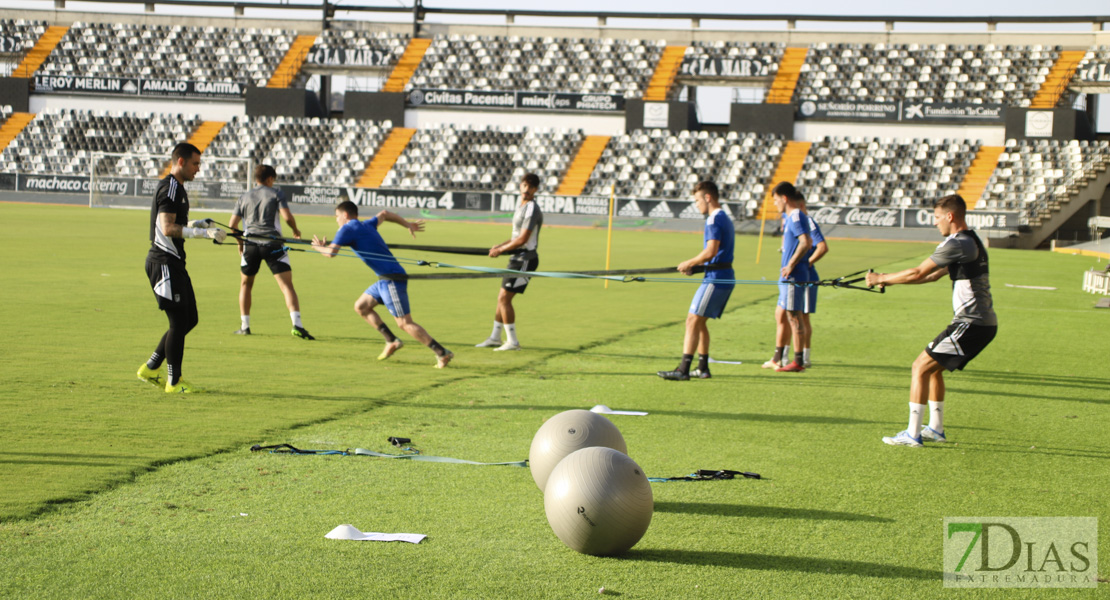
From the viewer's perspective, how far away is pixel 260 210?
12.5 m

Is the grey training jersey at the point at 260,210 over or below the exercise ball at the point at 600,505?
over

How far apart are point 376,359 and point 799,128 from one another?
45.5 meters

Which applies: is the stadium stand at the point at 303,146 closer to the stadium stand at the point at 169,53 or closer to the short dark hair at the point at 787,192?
the stadium stand at the point at 169,53

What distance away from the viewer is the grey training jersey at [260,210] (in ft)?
41.1

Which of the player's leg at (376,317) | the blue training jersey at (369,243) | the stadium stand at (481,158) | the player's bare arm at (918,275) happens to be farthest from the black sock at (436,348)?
the stadium stand at (481,158)

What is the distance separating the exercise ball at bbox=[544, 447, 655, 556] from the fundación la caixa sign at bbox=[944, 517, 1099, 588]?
1499 mm

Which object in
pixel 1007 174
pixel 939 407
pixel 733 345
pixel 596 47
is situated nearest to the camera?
pixel 939 407

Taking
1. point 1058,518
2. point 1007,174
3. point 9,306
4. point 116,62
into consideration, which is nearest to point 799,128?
point 1007,174

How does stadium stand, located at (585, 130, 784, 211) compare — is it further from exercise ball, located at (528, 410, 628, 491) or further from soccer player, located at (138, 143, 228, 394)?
exercise ball, located at (528, 410, 628, 491)

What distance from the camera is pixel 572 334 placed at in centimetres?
1377

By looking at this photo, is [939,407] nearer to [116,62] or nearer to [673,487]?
[673,487]

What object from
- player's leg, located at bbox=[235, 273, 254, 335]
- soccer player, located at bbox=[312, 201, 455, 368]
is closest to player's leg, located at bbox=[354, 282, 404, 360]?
soccer player, located at bbox=[312, 201, 455, 368]

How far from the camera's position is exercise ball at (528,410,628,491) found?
5863 millimetres

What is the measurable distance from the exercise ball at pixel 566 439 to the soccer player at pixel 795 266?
552 cm
